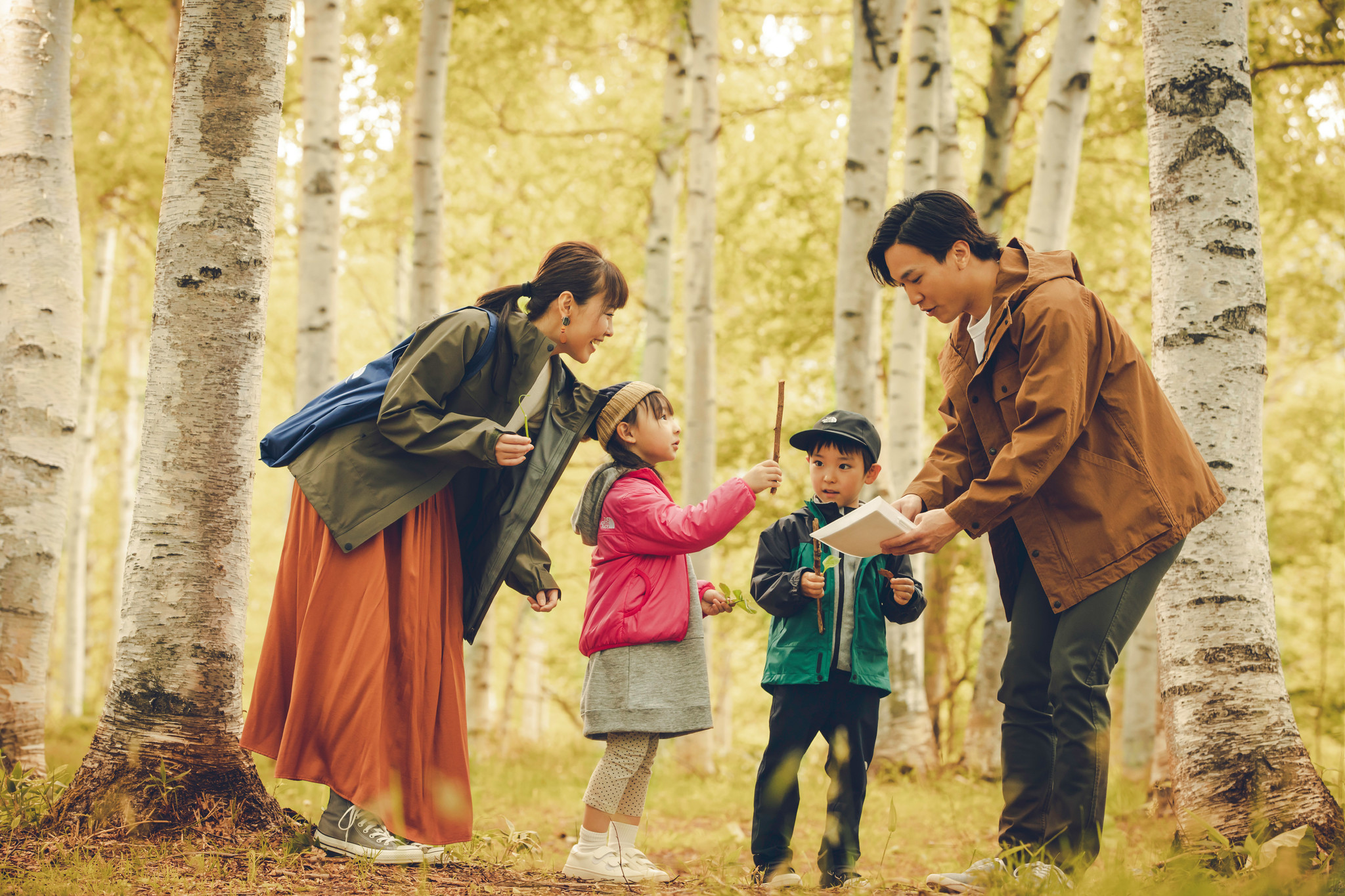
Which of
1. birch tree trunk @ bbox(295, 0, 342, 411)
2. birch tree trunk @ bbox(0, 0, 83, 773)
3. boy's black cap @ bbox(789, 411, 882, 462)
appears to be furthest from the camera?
birch tree trunk @ bbox(295, 0, 342, 411)

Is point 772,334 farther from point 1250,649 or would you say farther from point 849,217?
point 1250,649

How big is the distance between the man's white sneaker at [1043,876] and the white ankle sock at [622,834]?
125cm

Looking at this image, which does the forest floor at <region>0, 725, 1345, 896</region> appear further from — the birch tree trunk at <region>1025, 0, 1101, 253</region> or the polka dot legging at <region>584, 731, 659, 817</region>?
the birch tree trunk at <region>1025, 0, 1101, 253</region>

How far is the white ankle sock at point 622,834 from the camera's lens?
3135mm

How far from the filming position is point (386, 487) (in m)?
2.96

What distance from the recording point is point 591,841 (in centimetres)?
308

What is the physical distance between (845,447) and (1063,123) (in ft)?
14.1

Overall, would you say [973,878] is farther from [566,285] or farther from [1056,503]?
[566,285]

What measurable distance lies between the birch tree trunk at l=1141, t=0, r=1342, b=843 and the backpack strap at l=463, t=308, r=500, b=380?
2330 millimetres

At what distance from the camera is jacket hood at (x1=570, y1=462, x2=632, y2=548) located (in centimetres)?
323

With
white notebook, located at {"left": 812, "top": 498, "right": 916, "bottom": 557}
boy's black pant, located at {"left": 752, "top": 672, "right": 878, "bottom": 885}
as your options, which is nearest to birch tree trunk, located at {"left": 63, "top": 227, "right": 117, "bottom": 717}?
boy's black pant, located at {"left": 752, "top": 672, "right": 878, "bottom": 885}

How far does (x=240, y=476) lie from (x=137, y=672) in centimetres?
71

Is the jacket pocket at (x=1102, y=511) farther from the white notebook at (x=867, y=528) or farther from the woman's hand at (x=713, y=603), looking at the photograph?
the woman's hand at (x=713, y=603)

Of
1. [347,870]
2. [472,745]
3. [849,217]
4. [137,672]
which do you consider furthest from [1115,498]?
[472,745]
